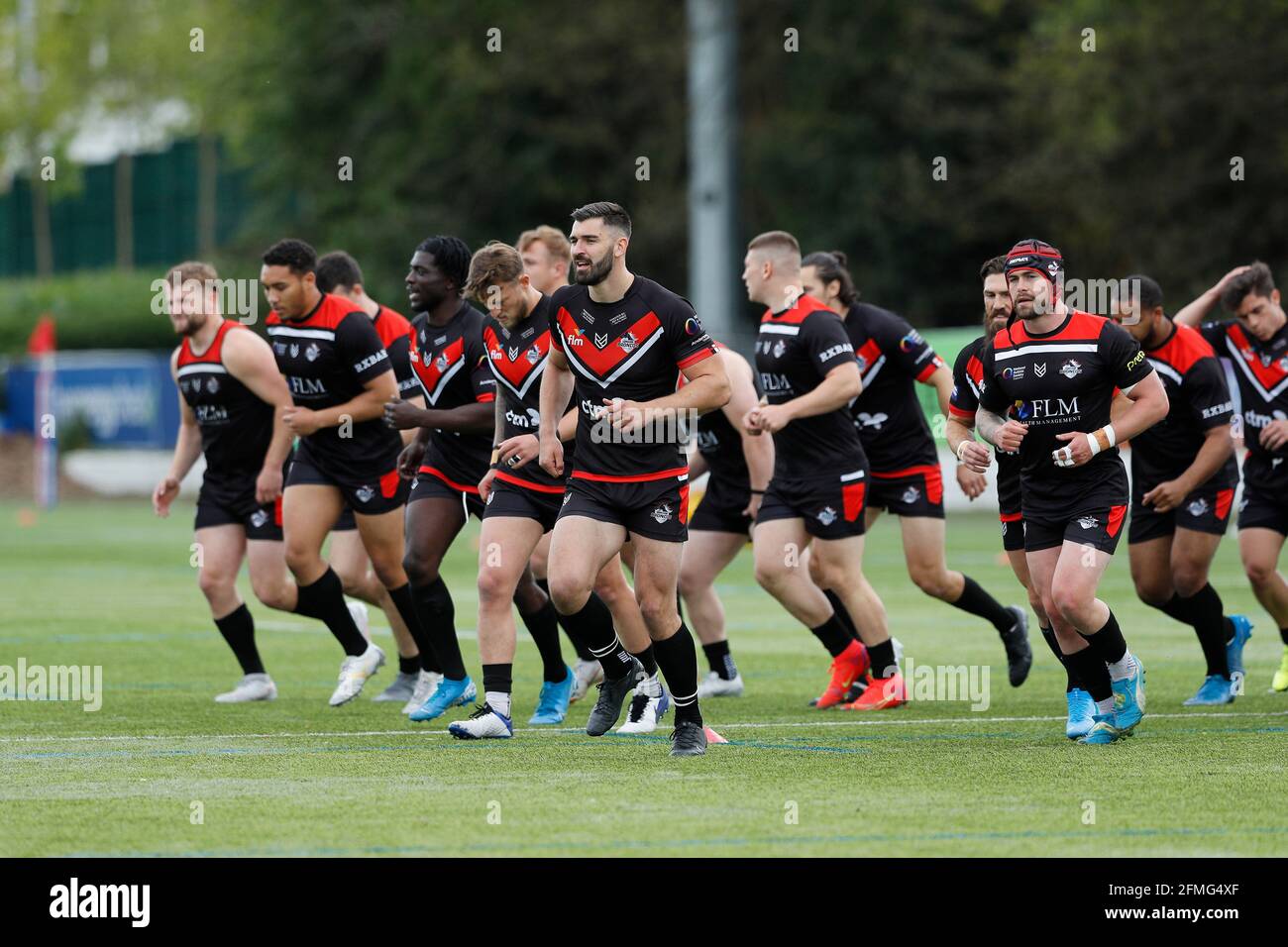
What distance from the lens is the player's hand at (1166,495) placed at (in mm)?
10477

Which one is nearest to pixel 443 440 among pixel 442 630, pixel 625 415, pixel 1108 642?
pixel 442 630

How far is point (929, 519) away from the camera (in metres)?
11.6

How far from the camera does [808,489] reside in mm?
10906

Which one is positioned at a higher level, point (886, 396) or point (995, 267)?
point (995, 267)

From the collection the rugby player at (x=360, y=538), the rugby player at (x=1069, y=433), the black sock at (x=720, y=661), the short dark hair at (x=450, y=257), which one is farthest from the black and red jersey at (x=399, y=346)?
the rugby player at (x=1069, y=433)

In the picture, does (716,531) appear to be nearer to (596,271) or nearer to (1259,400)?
(1259,400)

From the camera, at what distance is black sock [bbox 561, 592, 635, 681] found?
964 cm

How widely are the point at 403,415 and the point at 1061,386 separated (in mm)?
3141

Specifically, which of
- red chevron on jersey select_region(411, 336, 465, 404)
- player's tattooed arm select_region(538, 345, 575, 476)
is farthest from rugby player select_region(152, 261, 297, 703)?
player's tattooed arm select_region(538, 345, 575, 476)

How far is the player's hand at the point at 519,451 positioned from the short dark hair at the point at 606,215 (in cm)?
117

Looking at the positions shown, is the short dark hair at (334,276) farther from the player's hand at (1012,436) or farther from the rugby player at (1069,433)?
the player's hand at (1012,436)

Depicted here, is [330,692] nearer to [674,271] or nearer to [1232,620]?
[1232,620]

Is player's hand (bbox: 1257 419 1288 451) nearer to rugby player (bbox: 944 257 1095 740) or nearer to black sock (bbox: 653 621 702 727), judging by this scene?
rugby player (bbox: 944 257 1095 740)

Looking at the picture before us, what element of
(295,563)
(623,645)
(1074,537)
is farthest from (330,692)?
(1074,537)
